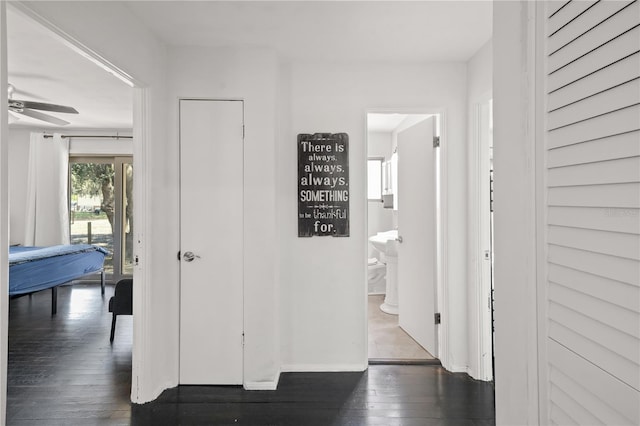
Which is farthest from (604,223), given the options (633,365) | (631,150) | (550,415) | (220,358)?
(220,358)

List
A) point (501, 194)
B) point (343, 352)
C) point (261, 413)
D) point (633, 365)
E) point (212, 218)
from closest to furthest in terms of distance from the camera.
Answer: point (633, 365), point (501, 194), point (261, 413), point (212, 218), point (343, 352)

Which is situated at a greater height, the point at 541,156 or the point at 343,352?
the point at 541,156

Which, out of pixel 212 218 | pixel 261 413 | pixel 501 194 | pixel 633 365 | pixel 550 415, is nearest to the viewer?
pixel 633 365

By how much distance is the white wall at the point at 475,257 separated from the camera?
265cm

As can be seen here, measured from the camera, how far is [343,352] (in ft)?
9.24

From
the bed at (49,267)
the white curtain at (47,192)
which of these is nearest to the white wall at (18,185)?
the white curtain at (47,192)

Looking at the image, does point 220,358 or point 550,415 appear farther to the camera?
point 220,358

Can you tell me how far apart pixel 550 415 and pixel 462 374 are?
83.1 inches

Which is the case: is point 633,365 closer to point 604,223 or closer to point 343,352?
point 604,223

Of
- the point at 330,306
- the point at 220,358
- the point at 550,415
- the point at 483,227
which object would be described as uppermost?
the point at 483,227

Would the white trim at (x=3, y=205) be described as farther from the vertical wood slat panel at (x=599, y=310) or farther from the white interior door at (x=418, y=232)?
the white interior door at (x=418, y=232)

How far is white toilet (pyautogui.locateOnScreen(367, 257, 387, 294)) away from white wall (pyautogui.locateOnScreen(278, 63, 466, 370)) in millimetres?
2217

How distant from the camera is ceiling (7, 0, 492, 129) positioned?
6.73 ft

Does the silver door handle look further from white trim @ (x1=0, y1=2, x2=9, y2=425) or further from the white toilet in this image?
the white toilet
